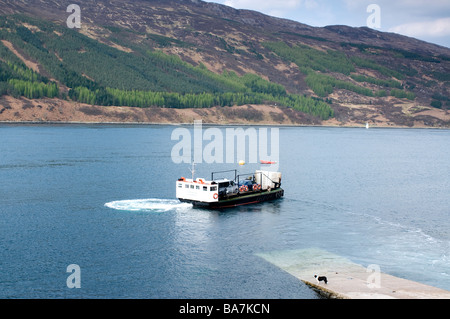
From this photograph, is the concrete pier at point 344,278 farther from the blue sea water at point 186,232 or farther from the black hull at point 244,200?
the black hull at point 244,200

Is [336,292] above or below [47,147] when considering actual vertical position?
below

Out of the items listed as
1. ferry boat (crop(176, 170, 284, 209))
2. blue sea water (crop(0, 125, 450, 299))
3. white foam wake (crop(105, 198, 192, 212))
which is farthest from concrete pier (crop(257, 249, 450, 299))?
white foam wake (crop(105, 198, 192, 212))

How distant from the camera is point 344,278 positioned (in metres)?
53.9

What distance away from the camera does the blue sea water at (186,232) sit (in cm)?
5394

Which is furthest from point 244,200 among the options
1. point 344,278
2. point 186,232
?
point 344,278

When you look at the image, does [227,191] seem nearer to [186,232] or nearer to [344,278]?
[186,232]

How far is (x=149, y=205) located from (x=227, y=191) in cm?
1592

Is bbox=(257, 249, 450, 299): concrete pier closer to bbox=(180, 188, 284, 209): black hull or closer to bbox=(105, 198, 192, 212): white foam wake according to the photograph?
bbox=(180, 188, 284, 209): black hull

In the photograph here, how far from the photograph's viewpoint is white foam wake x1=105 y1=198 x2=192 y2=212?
89.0m

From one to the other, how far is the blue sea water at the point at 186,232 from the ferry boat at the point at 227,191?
2.68 m

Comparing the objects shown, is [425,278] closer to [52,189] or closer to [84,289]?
[84,289]

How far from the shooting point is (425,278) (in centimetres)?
5606
